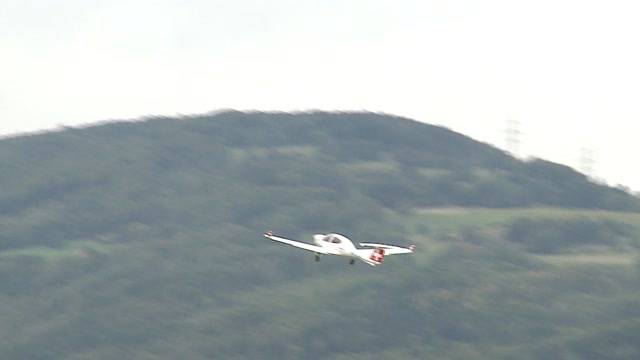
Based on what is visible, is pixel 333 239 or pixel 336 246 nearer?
pixel 336 246

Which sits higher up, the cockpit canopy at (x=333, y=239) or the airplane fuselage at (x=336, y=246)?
the cockpit canopy at (x=333, y=239)

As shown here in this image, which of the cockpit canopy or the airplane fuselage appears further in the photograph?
the cockpit canopy

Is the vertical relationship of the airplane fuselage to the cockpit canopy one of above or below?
below

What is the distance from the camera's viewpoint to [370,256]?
16275 centimetres

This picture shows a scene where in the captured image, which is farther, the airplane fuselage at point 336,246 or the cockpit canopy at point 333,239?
the cockpit canopy at point 333,239

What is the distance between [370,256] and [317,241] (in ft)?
19.8

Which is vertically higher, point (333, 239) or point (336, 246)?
point (333, 239)

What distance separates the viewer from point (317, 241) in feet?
545
